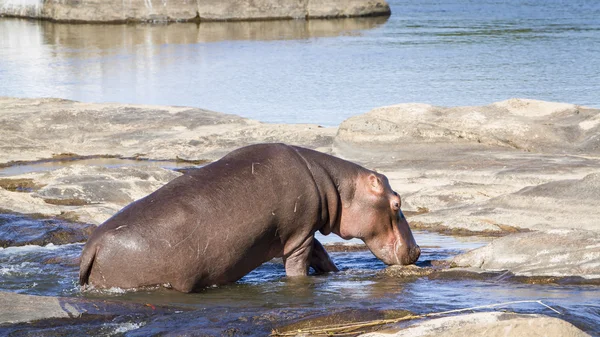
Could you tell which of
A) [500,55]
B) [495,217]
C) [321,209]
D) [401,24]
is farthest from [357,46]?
[321,209]

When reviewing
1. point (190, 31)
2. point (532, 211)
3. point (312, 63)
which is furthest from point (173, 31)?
point (532, 211)

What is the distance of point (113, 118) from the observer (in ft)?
53.8

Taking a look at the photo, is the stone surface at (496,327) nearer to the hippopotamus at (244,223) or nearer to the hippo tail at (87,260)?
the hippopotamus at (244,223)

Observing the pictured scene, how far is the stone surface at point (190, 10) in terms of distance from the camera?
37.6 metres

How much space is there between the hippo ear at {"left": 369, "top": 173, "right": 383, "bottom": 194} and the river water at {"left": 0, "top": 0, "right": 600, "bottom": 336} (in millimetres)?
632

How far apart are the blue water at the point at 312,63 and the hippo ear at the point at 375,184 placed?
950 centimetres

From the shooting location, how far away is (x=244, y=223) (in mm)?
7156

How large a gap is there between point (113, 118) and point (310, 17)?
76.1 ft

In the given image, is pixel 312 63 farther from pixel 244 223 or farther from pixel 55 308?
pixel 55 308

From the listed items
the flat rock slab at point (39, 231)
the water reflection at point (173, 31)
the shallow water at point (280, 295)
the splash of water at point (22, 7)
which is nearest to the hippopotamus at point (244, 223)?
the shallow water at point (280, 295)

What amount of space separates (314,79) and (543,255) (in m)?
16.5

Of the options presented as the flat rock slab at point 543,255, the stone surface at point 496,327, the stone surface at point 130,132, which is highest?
the stone surface at point 496,327

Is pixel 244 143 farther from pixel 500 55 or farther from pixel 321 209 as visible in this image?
pixel 500 55

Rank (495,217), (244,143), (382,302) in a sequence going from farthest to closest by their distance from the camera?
(244,143), (495,217), (382,302)
